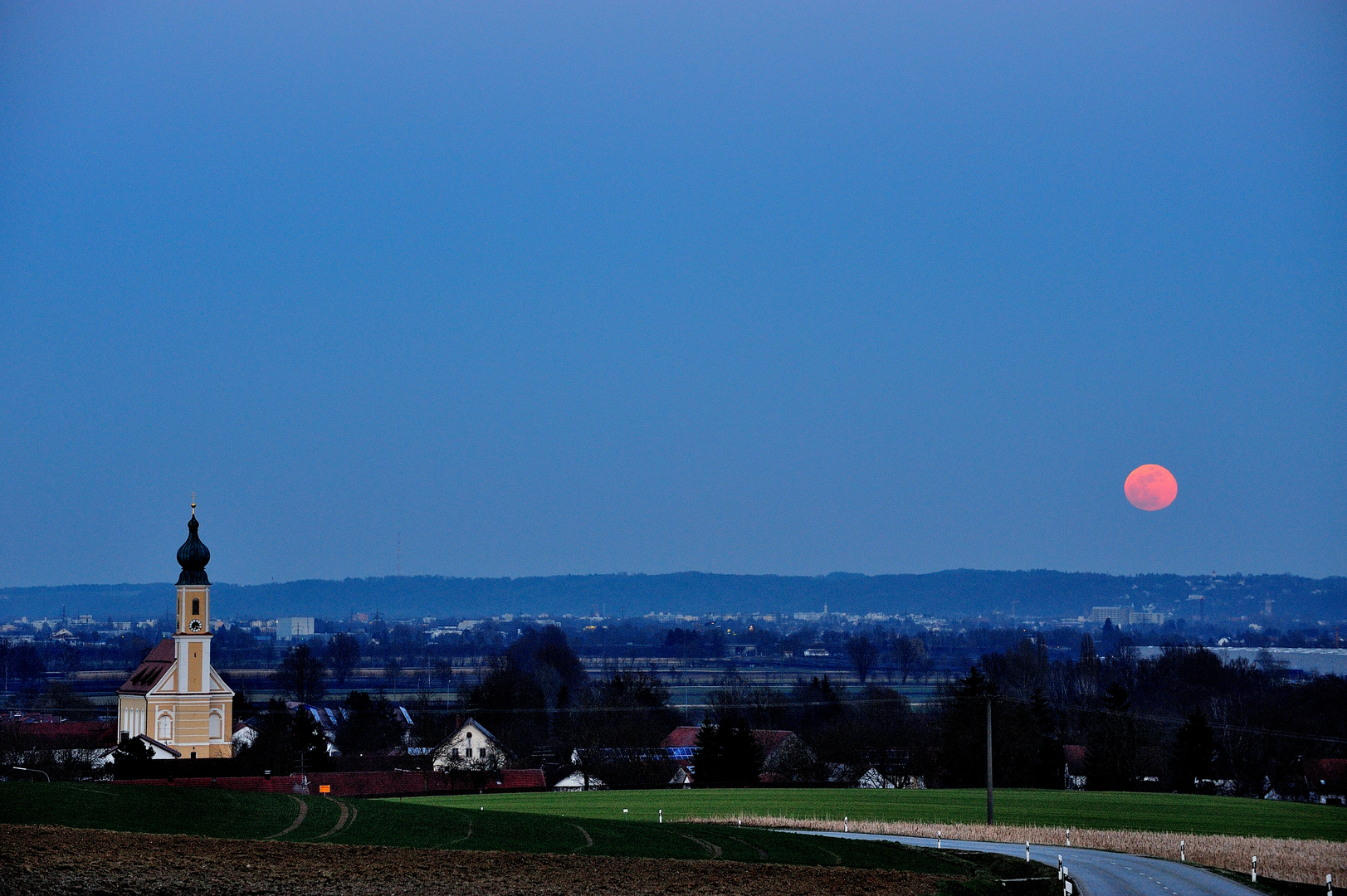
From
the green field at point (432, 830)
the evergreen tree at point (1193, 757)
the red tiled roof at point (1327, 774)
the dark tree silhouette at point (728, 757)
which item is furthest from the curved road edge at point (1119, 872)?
the red tiled roof at point (1327, 774)

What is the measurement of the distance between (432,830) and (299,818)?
3702mm

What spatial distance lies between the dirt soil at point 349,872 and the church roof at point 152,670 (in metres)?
55.6

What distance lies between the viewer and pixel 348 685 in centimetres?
19812

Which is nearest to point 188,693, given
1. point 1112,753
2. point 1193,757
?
point 1112,753

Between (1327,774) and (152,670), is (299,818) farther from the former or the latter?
(1327,774)

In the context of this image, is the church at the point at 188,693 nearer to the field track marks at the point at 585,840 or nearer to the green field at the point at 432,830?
the green field at the point at 432,830

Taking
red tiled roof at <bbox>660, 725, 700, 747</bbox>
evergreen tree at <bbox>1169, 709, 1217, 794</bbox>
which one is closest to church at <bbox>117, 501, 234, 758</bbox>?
red tiled roof at <bbox>660, 725, 700, 747</bbox>

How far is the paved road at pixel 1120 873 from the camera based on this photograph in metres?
30.1

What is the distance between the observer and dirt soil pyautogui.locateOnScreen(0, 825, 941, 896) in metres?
24.0

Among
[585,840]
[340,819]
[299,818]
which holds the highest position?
[299,818]

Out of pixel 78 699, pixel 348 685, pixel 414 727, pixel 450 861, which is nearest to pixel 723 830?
pixel 450 861

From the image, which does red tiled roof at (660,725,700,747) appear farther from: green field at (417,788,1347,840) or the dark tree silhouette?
green field at (417,788,1347,840)

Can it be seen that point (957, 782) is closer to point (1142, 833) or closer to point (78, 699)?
point (1142, 833)

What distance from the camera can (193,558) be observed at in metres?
81.4
